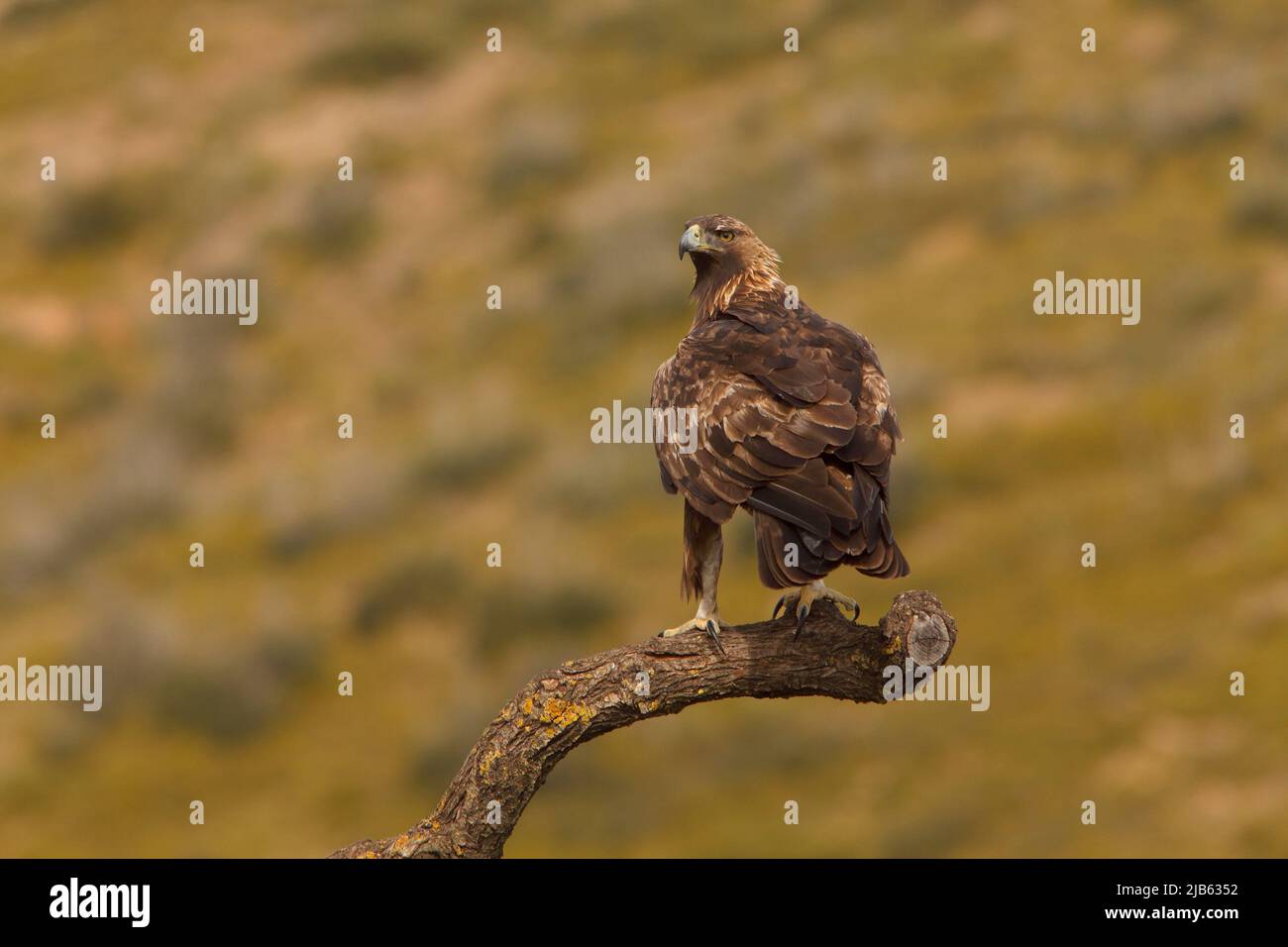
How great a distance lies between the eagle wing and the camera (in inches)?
302

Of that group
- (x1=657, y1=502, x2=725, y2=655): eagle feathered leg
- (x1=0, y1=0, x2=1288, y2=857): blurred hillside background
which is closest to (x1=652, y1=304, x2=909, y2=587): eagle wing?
(x1=657, y1=502, x2=725, y2=655): eagle feathered leg

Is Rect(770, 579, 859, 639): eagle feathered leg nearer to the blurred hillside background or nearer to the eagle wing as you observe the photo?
the eagle wing

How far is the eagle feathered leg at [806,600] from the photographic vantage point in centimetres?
798

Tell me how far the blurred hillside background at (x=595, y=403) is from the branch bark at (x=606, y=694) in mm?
9456

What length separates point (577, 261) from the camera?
30953 millimetres

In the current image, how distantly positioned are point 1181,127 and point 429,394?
1289 cm

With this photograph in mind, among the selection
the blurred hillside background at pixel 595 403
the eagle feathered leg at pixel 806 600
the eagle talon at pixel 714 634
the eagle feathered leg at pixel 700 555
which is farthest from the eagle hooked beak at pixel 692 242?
the blurred hillside background at pixel 595 403

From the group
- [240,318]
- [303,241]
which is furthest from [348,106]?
[240,318]

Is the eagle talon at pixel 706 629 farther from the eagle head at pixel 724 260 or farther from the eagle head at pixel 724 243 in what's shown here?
the eagle head at pixel 724 243

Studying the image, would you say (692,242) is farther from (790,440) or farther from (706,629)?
(706,629)

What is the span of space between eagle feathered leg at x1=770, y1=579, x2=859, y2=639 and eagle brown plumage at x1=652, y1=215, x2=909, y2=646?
0.01 m

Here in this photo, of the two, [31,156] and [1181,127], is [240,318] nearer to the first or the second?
[31,156]

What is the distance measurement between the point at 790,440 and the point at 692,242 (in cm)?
237

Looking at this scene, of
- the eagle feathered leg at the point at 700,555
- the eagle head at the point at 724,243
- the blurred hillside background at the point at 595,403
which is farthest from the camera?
the blurred hillside background at the point at 595,403
